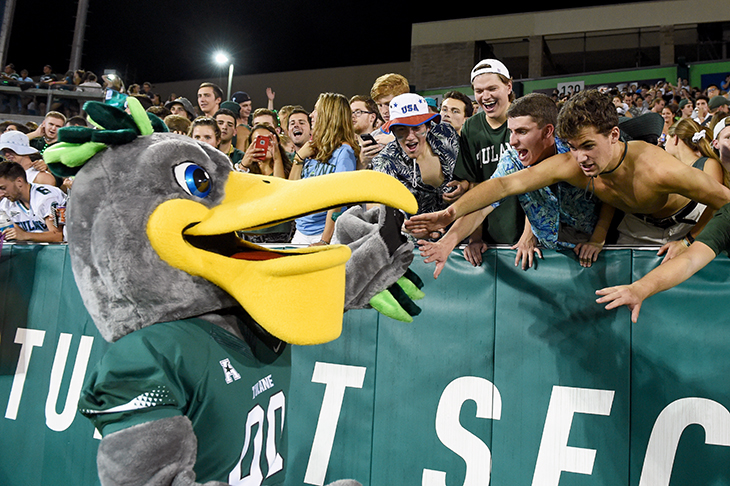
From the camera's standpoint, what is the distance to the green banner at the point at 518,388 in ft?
9.33

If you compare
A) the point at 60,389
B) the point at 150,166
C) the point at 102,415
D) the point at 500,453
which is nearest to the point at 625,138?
the point at 500,453

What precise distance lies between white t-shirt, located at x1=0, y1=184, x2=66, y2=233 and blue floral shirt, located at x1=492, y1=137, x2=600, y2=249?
4.13 m

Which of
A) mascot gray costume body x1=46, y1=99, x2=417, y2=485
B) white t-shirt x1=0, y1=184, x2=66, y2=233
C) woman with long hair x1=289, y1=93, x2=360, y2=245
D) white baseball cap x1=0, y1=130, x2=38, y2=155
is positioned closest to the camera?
mascot gray costume body x1=46, y1=99, x2=417, y2=485

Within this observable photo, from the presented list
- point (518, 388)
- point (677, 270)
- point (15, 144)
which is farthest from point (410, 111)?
point (15, 144)

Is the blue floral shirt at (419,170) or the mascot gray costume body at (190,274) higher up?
the blue floral shirt at (419,170)

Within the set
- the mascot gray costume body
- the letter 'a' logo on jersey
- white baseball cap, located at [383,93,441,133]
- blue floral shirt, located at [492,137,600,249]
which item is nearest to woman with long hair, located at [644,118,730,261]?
blue floral shirt, located at [492,137,600,249]

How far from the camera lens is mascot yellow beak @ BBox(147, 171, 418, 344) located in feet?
5.91

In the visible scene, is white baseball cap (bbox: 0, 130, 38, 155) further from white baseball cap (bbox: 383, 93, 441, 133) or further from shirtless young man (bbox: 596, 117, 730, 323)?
shirtless young man (bbox: 596, 117, 730, 323)

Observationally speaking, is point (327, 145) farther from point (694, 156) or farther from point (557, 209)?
point (694, 156)

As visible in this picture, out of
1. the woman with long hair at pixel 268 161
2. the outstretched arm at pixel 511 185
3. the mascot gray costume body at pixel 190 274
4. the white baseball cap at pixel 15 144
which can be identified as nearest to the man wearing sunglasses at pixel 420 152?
the outstretched arm at pixel 511 185

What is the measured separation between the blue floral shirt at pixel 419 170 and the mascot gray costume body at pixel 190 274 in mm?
1925

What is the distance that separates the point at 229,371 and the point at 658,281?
5.50 ft

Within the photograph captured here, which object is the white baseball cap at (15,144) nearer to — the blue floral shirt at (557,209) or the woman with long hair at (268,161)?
the woman with long hair at (268,161)

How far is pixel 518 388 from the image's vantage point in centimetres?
321
